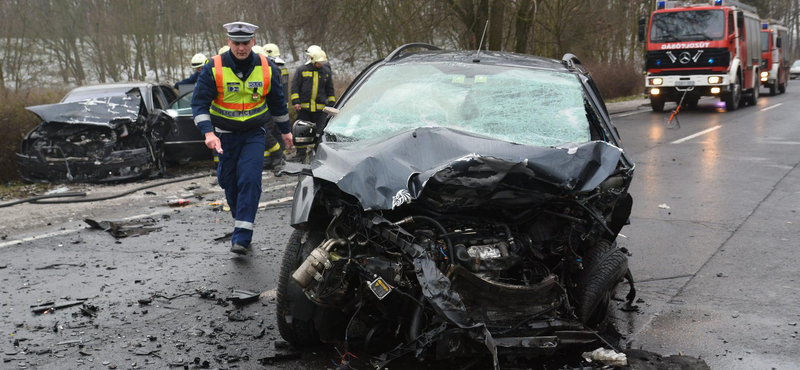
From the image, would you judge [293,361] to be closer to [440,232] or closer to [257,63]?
[440,232]

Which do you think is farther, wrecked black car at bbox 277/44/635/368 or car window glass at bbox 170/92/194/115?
car window glass at bbox 170/92/194/115

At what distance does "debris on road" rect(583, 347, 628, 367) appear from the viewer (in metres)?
3.85

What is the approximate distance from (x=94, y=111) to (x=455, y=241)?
27.7 ft

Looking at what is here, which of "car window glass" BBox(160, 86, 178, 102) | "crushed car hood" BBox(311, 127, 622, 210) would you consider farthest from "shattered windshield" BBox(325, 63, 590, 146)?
"car window glass" BBox(160, 86, 178, 102)

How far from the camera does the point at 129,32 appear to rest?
28.2m

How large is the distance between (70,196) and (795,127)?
15.1 meters

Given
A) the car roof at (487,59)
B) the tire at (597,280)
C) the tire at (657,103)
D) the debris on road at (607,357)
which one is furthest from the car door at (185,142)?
the tire at (657,103)

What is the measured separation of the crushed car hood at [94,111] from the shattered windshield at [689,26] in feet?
50.7

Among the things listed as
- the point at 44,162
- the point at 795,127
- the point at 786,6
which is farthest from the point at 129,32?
the point at 786,6

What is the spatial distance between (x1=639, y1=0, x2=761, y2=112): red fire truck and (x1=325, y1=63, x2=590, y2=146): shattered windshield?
55.2 feet

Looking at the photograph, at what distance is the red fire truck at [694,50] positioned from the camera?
2067 centimetres

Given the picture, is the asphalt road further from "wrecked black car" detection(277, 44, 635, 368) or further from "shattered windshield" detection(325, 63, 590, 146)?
"shattered windshield" detection(325, 63, 590, 146)

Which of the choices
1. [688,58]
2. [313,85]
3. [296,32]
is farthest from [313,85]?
[688,58]

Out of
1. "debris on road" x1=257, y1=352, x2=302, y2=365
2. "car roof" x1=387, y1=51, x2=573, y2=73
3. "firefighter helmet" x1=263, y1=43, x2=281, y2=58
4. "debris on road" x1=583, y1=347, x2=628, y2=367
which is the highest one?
"firefighter helmet" x1=263, y1=43, x2=281, y2=58
